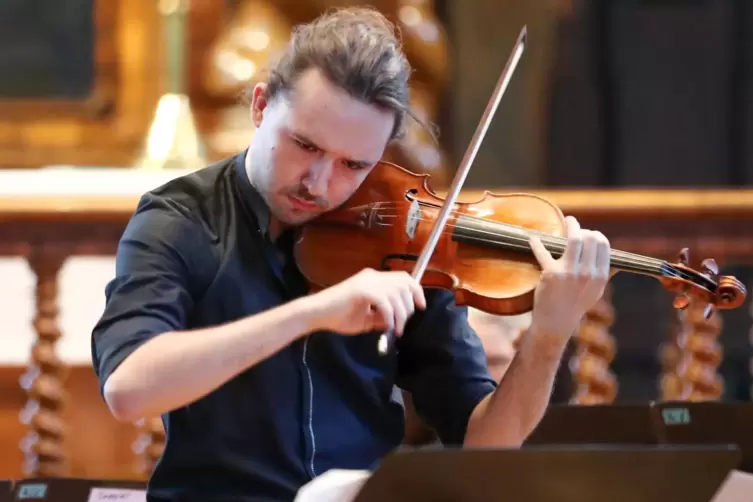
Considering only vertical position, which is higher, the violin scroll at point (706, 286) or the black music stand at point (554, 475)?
the violin scroll at point (706, 286)

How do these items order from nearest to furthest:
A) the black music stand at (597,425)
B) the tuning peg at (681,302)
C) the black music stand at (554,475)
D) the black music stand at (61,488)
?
the black music stand at (554,475) < the tuning peg at (681,302) < the black music stand at (61,488) < the black music stand at (597,425)

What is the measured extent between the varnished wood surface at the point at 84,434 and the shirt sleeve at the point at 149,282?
0.99 meters

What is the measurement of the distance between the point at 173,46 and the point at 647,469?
2308mm

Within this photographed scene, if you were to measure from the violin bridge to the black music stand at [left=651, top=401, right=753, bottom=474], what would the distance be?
1.62 feet

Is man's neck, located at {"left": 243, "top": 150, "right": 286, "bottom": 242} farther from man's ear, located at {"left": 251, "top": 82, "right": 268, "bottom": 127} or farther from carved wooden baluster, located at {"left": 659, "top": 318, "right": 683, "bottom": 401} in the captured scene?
carved wooden baluster, located at {"left": 659, "top": 318, "right": 683, "bottom": 401}

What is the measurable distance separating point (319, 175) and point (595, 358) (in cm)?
92

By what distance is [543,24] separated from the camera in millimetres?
3492

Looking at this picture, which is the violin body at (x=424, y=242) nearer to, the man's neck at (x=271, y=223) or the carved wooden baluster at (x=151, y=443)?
the man's neck at (x=271, y=223)

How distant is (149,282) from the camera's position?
127cm

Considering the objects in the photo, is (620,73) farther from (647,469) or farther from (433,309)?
(647,469)

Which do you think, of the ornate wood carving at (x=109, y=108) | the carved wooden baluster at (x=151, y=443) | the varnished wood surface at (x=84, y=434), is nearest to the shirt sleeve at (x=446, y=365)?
the carved wooden baluster at (x=151, y=443)

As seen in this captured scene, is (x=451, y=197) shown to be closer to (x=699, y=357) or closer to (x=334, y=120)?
(x=334, y=120)

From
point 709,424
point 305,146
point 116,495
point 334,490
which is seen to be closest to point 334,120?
point 305,146

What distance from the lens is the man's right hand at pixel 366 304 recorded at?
1.14m
